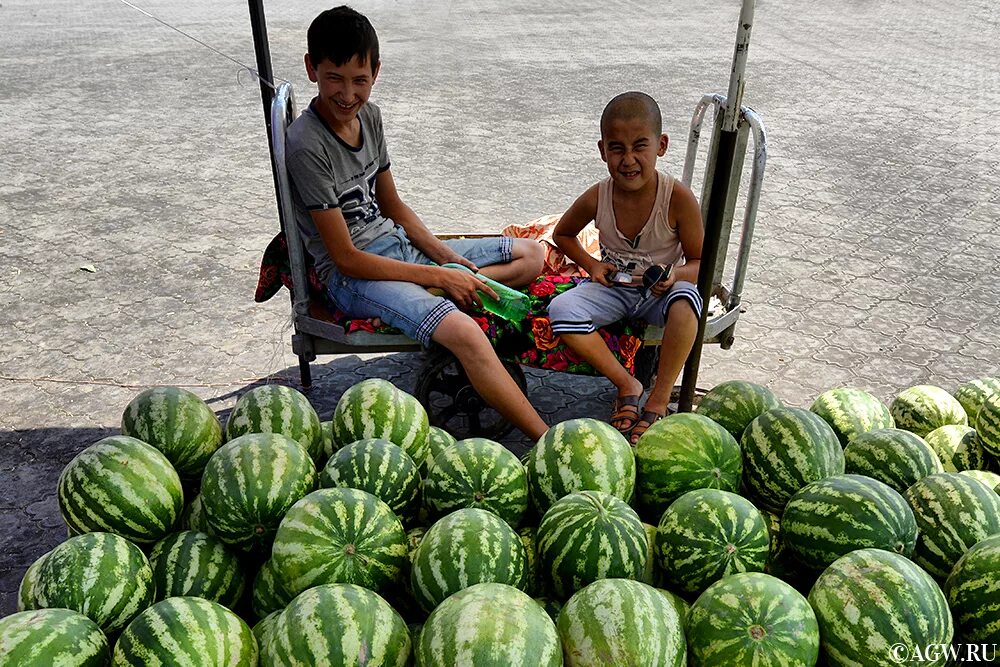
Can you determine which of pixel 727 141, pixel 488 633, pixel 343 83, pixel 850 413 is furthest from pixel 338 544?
pixel 343 83

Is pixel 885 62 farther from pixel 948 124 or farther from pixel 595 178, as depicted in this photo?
pixel 595 178

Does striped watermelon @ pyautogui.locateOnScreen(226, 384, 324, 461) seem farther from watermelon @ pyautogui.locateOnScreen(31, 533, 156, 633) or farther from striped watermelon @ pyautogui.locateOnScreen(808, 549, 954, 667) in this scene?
striped watermelon @ pyautogui.locateOnScreen(808, 549, 954, 667)

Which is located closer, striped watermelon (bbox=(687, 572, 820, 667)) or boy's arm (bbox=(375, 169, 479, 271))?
striped watermelon (bbox=(687, 572, 820, 667))

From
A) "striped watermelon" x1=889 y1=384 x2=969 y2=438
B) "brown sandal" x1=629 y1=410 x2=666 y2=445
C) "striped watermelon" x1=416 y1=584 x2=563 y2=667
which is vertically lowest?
"brown sandal" x1=629 y1=410 x2=666 y2=445

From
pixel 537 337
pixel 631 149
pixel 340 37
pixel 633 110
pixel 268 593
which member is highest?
pixel 340 37

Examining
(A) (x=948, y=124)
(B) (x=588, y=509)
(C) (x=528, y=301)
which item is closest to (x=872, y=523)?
(B) (x=588, y=509)

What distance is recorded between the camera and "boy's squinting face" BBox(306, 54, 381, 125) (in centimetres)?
335

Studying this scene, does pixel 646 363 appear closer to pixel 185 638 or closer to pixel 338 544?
pixel 338 544

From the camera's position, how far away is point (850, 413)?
2.59 meters

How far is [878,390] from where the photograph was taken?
13.8ft

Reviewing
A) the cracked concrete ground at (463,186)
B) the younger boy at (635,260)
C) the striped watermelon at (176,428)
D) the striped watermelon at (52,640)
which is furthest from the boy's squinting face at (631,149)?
the striped watermelon at (52,640)

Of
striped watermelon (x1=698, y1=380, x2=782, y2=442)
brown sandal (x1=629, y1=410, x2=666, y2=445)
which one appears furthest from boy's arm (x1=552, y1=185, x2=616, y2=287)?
striped watermelon (x1=698, y1=380, x2=782, y2=442)

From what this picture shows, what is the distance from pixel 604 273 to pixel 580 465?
173 centimetres

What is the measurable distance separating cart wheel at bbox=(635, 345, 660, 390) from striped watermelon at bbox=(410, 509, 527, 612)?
6.75 ft
